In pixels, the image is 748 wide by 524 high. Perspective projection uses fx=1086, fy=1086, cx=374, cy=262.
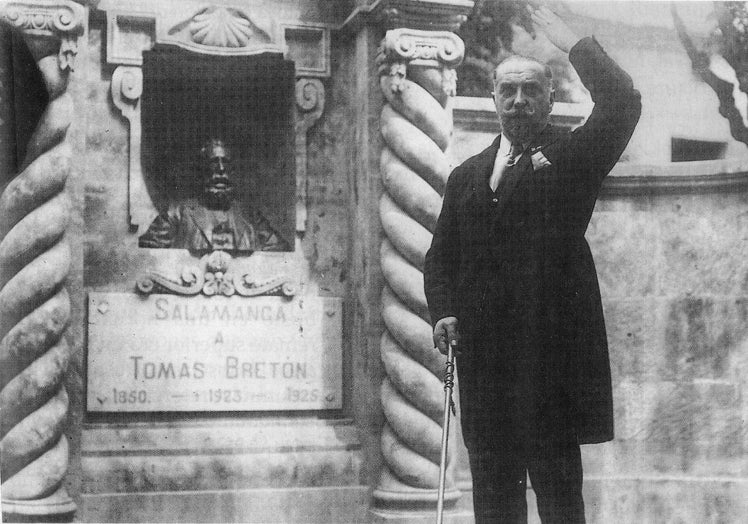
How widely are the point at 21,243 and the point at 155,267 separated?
24.4 inches

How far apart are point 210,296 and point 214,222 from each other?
1.11ft

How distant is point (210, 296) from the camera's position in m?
4.77

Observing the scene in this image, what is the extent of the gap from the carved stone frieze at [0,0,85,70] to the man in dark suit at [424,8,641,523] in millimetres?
1703

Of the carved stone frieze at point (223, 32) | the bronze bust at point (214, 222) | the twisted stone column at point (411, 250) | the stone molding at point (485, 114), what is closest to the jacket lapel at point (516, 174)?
the twisted stone column at point (411, 250)

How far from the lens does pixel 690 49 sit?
509cm

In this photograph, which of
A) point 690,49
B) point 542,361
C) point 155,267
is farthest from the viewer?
point 690,49

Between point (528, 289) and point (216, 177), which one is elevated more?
point (216, 177)

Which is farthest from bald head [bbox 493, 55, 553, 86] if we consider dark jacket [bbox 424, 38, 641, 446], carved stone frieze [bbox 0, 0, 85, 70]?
carved stone frieze [bbox 0, 0, 85, 70]

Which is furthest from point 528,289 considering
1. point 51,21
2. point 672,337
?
point 51,21

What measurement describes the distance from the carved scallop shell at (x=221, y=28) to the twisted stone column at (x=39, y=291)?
55 centimetres

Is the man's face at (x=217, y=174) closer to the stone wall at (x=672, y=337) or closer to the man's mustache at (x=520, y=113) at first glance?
the stone wall at (x=672, y=337)

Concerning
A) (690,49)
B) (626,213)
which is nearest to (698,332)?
(626,213)

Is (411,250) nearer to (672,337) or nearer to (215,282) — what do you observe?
(215,282)

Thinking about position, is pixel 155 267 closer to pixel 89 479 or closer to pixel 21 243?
pixel 21 243
